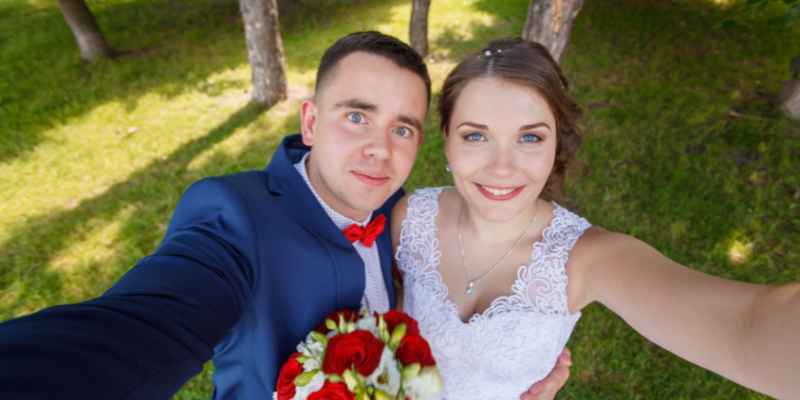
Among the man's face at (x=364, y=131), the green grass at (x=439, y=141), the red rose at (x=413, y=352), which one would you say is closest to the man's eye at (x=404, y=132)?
the man's face at (x=364, y=131)

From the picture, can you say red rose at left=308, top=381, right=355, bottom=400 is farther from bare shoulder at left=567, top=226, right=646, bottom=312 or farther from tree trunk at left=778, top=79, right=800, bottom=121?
tree trunk at left=778, top=79, right=800, bottom=121

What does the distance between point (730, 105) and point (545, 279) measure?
5508mm

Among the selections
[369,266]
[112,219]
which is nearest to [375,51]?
[369,266]

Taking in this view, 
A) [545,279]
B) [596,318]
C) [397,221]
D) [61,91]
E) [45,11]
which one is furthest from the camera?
[45,11]

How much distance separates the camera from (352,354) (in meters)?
1.19

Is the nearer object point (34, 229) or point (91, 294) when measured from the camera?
point (91, 294)

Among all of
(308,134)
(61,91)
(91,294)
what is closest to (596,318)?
(308,134)

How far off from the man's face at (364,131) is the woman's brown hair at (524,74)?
255 millimetres

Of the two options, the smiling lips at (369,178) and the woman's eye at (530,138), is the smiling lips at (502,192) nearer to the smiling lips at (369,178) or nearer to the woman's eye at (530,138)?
the woman's eye at (530,138)

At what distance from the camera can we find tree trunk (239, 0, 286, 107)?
5301 mm

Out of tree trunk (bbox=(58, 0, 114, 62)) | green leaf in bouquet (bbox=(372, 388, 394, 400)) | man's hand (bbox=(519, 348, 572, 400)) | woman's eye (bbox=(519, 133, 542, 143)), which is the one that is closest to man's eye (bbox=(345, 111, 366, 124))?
woman's eye (bbox=(519, 133, 542, 143))

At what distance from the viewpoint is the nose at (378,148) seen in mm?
1599

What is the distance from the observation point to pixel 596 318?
3344 millimetres

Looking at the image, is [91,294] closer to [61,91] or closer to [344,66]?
[344,66]
